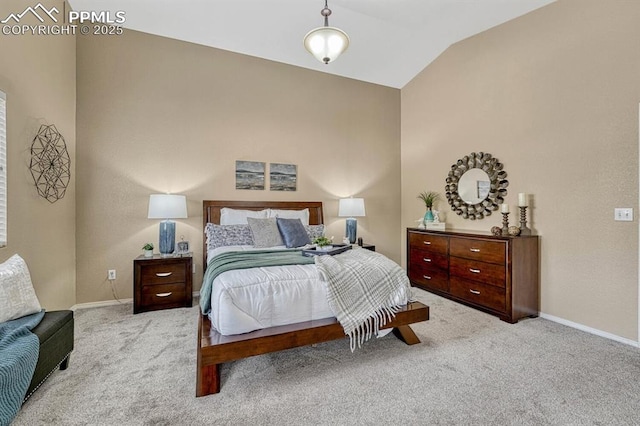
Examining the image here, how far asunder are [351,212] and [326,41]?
2.39 metres

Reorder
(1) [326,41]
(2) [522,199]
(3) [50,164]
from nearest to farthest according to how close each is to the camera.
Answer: (1) [326,41] < (3) [50,164] < (2) [522,199]

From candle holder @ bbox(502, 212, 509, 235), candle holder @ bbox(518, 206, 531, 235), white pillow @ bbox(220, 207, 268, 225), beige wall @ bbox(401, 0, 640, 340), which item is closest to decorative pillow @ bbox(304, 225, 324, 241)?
white pillow @ bbox(220, 207, 268, 225)

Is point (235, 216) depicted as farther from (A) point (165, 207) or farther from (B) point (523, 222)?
(B) point (523, 222)

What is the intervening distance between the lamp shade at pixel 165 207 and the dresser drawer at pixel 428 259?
322 cm

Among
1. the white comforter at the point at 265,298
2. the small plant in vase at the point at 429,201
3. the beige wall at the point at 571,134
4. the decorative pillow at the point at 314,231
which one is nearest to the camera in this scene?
the white comforter at the point at 265,298

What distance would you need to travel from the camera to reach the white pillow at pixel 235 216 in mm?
3896

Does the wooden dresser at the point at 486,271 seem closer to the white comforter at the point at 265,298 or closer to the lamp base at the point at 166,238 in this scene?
the white comforter at the point at 265,298

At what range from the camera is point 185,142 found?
3941 mm

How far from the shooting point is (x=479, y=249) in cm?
338

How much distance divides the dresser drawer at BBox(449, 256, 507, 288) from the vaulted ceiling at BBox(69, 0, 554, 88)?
9.48 feet

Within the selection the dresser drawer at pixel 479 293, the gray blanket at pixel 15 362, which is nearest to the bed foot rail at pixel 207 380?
the gray blanket at pixel 15 362

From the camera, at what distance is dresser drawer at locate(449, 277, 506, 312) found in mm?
3146

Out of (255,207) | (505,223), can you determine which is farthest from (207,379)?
(505,223)

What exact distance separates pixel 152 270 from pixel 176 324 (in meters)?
0.73
